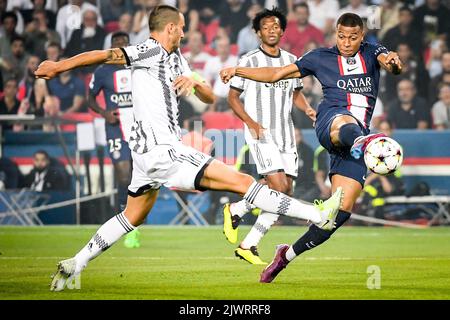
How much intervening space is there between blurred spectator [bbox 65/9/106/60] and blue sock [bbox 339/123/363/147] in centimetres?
1099

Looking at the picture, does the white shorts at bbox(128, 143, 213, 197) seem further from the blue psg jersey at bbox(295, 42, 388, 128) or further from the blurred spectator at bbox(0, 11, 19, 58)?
the blurred spectator at bbox(0, 11, 19, 58)

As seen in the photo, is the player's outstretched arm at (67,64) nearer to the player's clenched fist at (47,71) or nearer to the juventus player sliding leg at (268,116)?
the player's clenched fist at (47,71)

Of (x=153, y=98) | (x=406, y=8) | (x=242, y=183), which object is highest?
(x=406, y=8)

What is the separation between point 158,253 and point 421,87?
292 inches

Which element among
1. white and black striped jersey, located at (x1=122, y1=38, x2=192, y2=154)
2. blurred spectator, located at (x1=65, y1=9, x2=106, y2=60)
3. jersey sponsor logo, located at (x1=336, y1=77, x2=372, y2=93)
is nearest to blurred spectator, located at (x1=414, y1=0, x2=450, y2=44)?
blurred spectator, located at (x1=65, y1=9, x2=106, y2=60)

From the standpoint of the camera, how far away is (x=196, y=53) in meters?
19.4

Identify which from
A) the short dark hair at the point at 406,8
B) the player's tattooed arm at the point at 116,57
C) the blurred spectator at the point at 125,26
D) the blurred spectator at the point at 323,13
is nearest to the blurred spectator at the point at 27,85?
the blurred spectator at the point at 125,26

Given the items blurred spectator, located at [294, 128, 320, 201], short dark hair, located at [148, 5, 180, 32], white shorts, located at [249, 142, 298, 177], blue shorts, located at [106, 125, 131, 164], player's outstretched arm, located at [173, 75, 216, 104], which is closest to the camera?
player's outstretched arm, located at [173, 75, 216, 104]

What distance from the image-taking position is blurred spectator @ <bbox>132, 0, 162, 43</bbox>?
19.8 m

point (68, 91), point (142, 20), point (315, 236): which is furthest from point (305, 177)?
point (315, 236)

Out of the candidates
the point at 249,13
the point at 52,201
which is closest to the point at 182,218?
the point at 52,201

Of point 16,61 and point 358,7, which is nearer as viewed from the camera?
point 358,7

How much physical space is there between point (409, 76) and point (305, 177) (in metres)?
2.78

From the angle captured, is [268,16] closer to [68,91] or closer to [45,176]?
[45,176]
